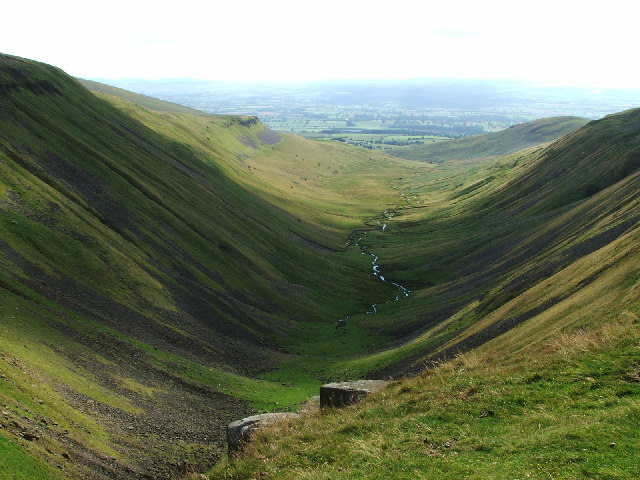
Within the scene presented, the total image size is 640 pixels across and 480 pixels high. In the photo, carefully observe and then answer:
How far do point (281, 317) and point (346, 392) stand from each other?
3035 inches

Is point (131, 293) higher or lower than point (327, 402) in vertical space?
lower

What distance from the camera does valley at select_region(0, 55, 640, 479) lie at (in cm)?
2544

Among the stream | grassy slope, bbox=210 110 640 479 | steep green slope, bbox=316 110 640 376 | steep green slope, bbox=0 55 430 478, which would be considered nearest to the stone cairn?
grassy slope, bbox=210 110 640 479

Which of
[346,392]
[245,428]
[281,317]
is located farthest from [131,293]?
[346,392]

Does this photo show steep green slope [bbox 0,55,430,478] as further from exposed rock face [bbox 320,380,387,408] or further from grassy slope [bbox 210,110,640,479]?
grassy slope [bbox 210,110,640,479]

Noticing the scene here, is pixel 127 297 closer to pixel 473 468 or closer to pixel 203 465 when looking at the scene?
pixel 203 465

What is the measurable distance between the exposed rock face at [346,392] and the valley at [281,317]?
277cm

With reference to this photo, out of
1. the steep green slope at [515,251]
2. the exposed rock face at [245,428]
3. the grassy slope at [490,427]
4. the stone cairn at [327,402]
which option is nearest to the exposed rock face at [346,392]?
the stone cairn at [327,402]

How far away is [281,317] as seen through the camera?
112625mm

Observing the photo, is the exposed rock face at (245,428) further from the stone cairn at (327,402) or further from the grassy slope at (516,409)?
the grassy slope at (516,409)

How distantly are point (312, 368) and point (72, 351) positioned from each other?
40235mm

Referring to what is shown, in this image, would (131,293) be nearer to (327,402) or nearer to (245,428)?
(245,428)

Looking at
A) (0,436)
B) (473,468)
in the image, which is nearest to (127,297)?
(0,436)

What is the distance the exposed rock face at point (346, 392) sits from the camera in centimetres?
3556
